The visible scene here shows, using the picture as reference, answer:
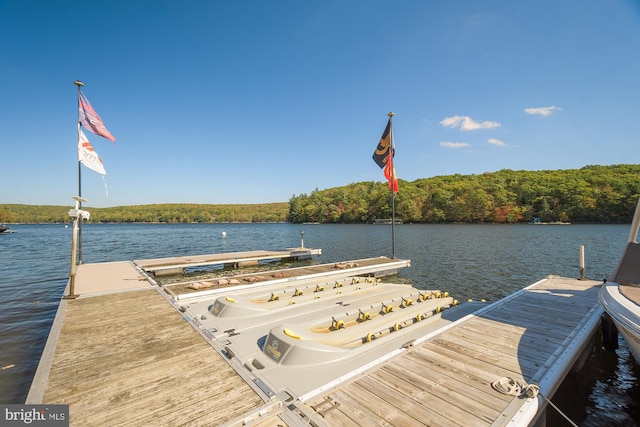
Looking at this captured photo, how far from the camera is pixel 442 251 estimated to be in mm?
24938

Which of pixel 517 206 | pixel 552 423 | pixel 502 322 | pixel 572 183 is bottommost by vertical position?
pixel 552 423

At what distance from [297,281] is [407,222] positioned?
87893 millimetres

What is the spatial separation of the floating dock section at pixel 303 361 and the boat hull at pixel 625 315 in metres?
0.75

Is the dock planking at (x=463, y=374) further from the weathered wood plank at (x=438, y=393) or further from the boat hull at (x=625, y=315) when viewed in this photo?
the boat hull at (x=625, y=315)

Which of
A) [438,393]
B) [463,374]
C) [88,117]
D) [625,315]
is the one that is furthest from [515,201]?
[88,117]

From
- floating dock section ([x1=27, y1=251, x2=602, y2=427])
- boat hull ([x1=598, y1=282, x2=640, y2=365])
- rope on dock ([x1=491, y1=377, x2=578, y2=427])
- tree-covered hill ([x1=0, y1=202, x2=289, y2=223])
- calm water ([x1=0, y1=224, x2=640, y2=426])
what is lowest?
calm water ([x1=0, y1=224, x2=640, y2=426])

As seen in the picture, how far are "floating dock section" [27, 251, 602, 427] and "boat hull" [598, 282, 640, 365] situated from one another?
75 centimetres

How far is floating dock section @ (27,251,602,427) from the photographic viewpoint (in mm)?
3199

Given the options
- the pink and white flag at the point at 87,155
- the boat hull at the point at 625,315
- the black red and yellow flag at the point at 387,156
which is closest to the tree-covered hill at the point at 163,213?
the black red and yellow flag at the point at 387,156

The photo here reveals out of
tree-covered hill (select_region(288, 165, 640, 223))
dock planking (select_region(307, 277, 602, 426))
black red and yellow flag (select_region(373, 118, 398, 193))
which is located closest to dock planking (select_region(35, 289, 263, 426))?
dock planking (select_region(307, 277, 602, 426))

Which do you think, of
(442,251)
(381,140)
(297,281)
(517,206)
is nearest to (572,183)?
(517,206)

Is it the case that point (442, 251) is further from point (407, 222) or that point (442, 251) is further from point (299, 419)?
point (407, 222)

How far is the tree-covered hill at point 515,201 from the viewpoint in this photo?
68250 mm

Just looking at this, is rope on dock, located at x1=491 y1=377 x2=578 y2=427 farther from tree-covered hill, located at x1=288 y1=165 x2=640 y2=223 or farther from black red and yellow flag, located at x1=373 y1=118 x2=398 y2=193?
tree-covered hill, located at x1=288 y1=165 x2=640 y2=223
